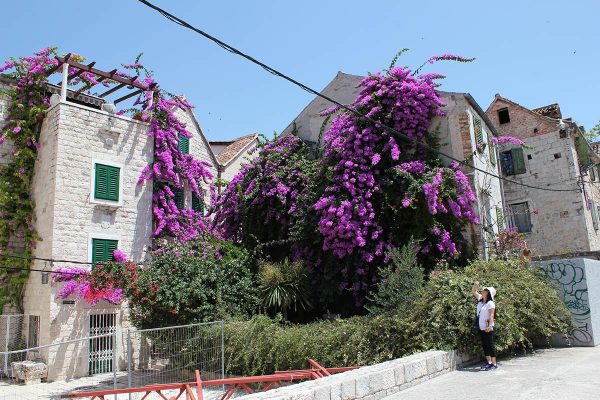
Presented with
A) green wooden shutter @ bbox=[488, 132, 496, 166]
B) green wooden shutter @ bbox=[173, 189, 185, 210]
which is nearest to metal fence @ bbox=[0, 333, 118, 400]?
green wooden shutter @ bbox=[173, 189, 185, 210]

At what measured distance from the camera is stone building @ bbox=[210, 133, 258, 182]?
24730 millimetres

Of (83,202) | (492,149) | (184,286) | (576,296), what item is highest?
(492,149)

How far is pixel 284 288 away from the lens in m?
14.2

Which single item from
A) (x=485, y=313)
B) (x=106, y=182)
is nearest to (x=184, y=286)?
(x=106, y=182)

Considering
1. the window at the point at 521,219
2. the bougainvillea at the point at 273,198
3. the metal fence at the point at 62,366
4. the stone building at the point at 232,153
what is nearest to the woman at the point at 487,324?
the bougainvillea at the point at 273,198

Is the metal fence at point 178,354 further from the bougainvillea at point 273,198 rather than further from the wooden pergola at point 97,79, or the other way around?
the wooden pergola at point 97,79

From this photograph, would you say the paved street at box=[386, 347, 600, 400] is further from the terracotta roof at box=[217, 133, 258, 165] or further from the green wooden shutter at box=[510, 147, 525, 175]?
the terracotta roof at box=[217, 133, 258, 165]

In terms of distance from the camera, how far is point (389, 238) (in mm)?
13836

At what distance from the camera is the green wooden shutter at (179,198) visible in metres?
20.5

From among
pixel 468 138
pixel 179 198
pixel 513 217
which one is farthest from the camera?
pixel 513 217

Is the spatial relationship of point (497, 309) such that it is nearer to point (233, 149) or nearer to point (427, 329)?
point (427, 329)

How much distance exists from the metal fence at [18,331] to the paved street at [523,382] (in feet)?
44.8

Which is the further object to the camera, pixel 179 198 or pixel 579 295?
pixel 179 198

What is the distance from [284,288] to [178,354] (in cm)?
367
